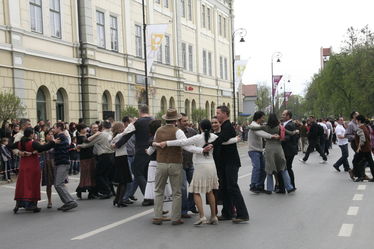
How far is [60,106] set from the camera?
26.1 m

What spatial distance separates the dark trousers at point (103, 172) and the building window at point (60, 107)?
1432cm

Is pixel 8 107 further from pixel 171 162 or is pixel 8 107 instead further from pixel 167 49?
pixel 167 49

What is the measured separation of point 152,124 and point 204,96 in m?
38.8

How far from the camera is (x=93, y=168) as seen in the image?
1195cm

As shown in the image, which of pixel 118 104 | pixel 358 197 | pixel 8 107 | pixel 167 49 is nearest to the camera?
pixel 358 197

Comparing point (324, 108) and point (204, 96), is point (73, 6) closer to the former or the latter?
point (204, 96)

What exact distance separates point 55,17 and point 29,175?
17.3 metres

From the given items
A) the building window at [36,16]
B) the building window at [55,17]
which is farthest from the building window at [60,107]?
the building window at [36,16]

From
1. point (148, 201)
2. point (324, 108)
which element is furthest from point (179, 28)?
point (324, 108)

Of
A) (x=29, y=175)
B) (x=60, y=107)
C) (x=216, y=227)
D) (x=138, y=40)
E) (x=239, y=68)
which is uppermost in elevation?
(x=138, y=40)

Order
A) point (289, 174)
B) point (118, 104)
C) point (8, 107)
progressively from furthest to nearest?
1. point (118, 104)
2. point (8, 107)
3. point (289, 174)

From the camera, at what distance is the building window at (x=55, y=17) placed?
25.6 meters

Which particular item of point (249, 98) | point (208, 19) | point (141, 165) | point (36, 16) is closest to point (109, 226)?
point (141, 165)

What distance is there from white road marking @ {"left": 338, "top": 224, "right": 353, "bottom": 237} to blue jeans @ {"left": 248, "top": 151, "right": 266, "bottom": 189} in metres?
4.00
